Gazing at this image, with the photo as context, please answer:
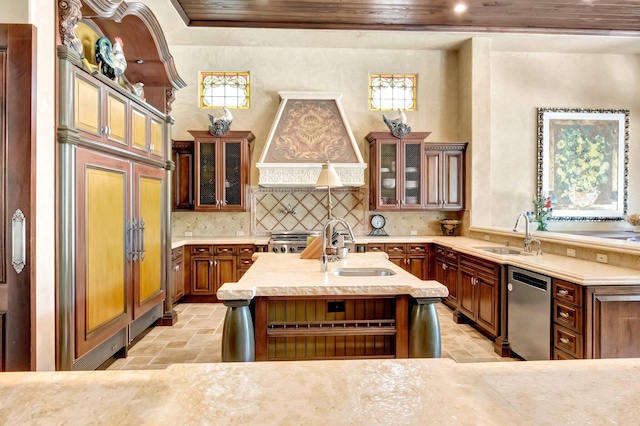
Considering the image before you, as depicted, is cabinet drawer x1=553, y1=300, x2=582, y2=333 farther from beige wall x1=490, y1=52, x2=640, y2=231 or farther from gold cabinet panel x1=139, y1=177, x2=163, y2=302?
gold cabinet panel x1=139, y1=177, x2=163, y2=302

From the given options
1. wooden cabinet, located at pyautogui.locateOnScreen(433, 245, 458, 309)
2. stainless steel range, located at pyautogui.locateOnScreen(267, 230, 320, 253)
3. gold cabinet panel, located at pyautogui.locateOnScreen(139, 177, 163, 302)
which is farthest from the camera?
stainless steel range, located at pyautogui.locateOnScreen(267, 230, 320, 253)

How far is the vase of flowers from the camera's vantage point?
5.06m

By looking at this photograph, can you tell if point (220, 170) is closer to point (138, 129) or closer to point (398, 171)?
point (138, 129)

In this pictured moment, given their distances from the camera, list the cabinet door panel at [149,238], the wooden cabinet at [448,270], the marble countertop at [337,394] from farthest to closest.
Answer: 1. the wooden cabinet at [448,270]
2. the cabinet door panel at [149,238]
3. the marble countertop at [337,394]

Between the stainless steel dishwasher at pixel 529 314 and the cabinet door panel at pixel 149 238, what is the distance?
345cm

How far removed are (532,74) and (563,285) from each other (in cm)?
458

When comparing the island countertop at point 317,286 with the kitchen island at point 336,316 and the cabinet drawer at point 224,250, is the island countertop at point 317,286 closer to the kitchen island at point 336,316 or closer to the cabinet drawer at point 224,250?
the kitchen island at point 336,316

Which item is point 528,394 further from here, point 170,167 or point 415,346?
point 170,167

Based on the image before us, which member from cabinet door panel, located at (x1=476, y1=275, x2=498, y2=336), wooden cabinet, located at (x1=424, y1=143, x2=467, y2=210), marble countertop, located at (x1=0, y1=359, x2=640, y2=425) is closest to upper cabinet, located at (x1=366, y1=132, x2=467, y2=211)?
wooden cabinet, located at (x1=424, y1=143, x2=467, y2=210)

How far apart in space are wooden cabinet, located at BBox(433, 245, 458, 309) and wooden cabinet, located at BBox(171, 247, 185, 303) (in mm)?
3572

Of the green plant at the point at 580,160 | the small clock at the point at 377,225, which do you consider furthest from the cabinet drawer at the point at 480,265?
the green plant at the point at 580,160

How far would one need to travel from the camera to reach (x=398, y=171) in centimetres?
532

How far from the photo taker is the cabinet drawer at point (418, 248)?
513 centimetres

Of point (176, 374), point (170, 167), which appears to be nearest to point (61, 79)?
point (170, 167)
